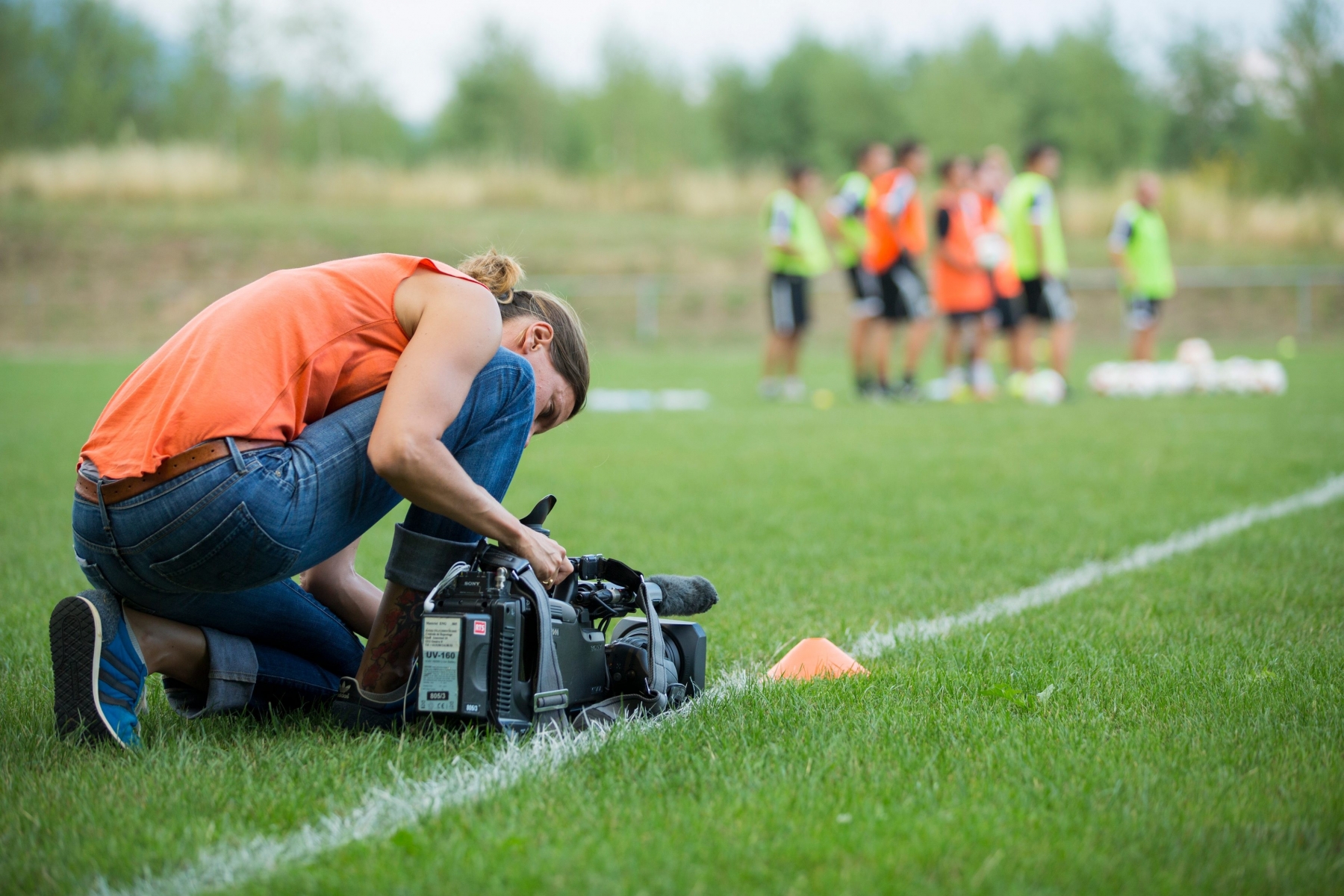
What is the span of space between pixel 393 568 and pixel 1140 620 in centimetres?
232

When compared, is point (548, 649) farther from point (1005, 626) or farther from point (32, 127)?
point (32, 127)

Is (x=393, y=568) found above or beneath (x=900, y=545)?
above

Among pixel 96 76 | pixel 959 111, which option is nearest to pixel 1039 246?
pixel 959 111

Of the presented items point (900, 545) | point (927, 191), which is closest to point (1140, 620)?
point (900, 545)

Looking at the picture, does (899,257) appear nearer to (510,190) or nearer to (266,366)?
(266,366)

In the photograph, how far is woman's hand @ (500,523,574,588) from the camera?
2430 mm

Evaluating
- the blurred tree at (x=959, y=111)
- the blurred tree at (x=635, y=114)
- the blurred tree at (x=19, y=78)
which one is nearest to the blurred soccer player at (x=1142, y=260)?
the blurred tree at (x=635, y=114)

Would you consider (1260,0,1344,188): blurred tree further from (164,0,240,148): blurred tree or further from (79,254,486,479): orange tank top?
(79,254,486,479): orange tank top

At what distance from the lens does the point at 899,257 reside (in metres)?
11.9

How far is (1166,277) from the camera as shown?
1333 cm

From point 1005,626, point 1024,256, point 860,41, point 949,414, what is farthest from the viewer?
point 860,41

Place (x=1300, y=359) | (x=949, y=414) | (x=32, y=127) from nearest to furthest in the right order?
(x=949, y=414) < (x=1300, y=359) < (x=32, y=127)

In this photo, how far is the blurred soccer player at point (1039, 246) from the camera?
11.7 m

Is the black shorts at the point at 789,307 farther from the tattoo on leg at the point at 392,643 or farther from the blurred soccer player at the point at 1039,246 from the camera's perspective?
the tattoo on leg at the point at 392,643
